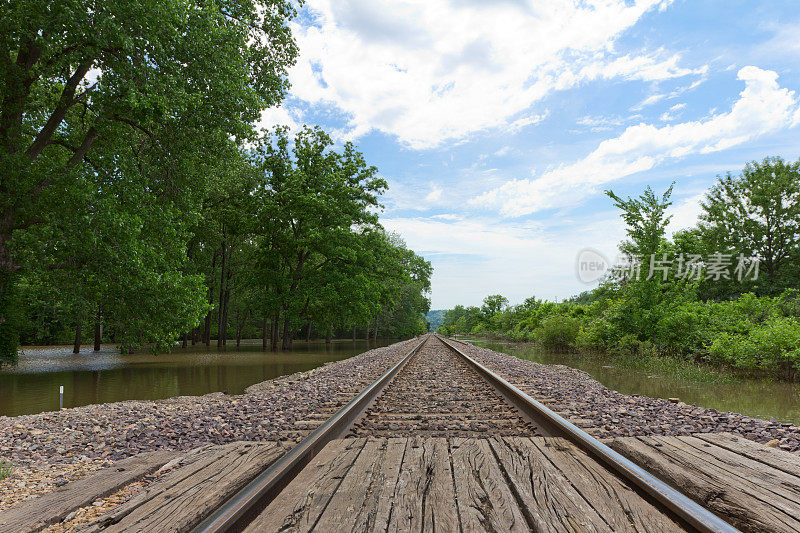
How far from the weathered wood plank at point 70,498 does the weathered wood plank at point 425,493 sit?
1954 mm

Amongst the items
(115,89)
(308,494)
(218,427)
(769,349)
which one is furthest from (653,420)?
(115,89)

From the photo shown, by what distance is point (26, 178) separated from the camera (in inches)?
397

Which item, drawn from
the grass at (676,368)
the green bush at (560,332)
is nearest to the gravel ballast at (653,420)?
the grass at (676,368)

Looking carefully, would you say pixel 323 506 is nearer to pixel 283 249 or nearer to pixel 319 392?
pixel 319 392

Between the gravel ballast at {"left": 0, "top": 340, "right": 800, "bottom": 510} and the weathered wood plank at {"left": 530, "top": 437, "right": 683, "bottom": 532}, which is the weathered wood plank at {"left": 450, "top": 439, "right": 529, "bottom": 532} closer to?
the weathered wood plank at {"left": 530, "top": 437, "right": 683, "bottom": 532}

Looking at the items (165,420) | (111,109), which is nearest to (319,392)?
(165,420)

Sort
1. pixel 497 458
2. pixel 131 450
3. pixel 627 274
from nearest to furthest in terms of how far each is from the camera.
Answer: pixel 497 458
pixel 131 450
pixel 627 274

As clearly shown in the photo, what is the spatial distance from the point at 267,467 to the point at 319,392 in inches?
165

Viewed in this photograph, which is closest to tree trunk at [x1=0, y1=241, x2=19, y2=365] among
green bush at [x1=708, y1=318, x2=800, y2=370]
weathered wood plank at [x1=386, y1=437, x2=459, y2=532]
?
weathered wood plank at [x1=386, y1=437, x2=459, y2=532]

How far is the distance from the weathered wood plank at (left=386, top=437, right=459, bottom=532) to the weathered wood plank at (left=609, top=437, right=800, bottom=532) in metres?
1.43

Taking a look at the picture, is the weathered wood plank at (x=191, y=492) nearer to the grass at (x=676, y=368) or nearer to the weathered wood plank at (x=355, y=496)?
the weathered wood plank at (x=355, y=496)

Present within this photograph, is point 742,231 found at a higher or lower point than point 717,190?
lower

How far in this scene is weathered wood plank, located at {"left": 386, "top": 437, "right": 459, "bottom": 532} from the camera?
206 centimetres

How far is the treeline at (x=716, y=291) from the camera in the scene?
12.4 m
